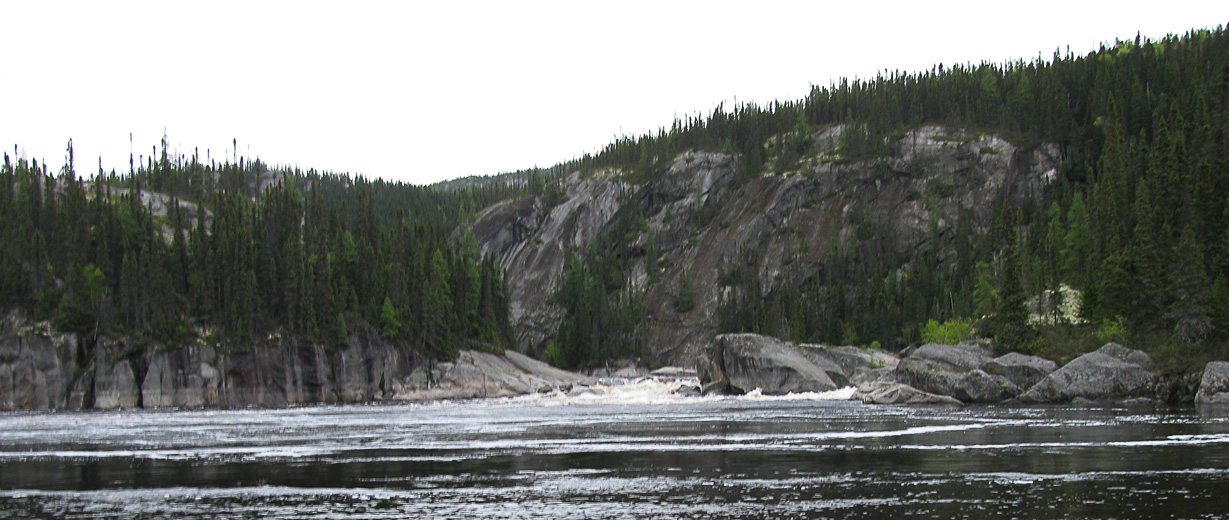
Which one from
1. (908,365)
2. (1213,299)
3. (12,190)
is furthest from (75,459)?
(12,190)

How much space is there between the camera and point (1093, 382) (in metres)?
59.1

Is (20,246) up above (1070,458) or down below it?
above

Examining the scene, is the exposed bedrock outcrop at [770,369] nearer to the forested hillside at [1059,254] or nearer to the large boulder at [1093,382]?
the forested hillside at [1059,254]

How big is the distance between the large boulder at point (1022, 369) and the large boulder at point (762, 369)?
23.0 metres

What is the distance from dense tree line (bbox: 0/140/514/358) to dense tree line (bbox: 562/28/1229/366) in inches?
2241

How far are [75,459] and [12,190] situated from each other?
424ft

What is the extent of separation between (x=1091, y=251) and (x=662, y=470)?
256 ft

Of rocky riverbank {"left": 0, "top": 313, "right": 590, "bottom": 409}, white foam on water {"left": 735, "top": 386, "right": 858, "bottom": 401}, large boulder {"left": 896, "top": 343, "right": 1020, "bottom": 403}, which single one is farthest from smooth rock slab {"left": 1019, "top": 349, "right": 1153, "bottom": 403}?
rocky riverbank {"left": 0, "top": 313, "right": 590, "bottom": 409}

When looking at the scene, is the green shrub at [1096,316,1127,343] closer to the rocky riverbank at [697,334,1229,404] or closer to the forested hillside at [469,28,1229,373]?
the forested hillside at [469,28,1229,373]

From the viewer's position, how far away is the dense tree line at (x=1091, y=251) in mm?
69312

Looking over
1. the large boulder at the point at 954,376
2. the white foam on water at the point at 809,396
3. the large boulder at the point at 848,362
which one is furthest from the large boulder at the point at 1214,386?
the large boulder at the point at 848,362

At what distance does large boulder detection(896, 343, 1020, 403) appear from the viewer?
62.1 m

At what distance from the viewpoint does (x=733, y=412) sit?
198 ft

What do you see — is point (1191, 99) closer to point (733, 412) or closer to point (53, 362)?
point (733, 412)
